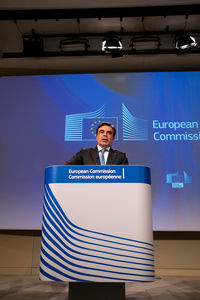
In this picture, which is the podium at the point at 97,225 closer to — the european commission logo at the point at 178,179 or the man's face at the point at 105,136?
the man's face at the point at 105,136

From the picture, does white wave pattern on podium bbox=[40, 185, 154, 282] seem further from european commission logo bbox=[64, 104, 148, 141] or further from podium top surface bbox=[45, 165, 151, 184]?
european commission logo bbox=[64, 104, 148, 141]

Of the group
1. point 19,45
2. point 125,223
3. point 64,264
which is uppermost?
point 19,45

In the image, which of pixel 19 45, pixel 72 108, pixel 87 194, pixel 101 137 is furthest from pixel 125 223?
pixel 19 45

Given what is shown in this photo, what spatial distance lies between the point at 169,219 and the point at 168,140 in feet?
3.61

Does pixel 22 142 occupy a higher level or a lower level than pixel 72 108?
lower

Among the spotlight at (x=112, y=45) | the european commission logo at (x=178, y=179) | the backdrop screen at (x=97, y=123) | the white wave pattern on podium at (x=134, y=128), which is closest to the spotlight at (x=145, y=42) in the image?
the spotlight at (x=112, y=45)

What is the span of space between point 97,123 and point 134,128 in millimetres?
551

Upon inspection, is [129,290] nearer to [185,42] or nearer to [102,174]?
[102,174]

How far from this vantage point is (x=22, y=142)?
4070mm

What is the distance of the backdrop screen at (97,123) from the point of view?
3.74 metres

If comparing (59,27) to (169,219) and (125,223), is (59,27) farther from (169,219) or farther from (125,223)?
(125,223)

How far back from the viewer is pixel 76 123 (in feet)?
13.3

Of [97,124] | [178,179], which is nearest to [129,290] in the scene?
[178,179]

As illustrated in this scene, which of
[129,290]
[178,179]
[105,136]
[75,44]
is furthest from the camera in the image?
[75,44]
